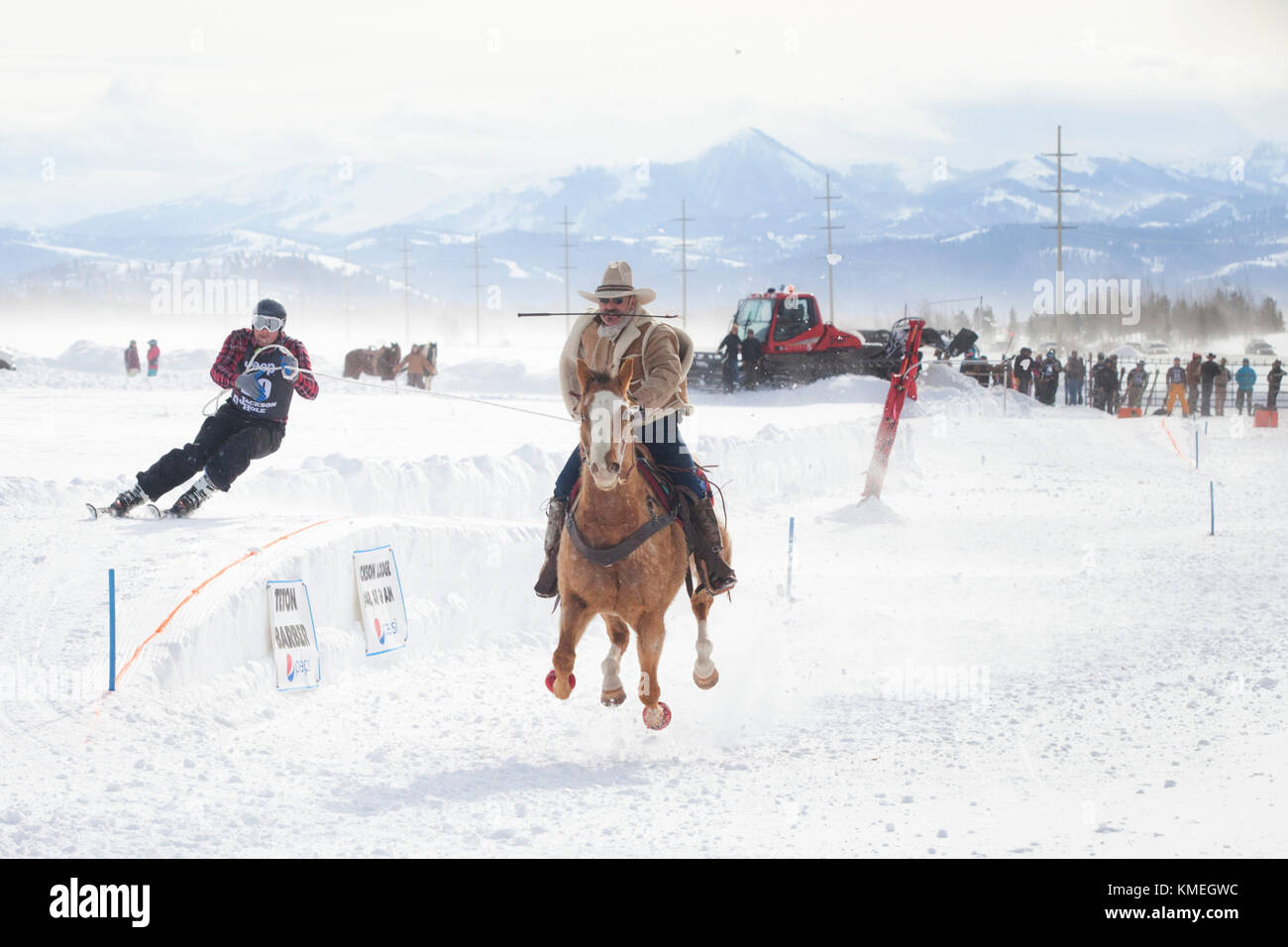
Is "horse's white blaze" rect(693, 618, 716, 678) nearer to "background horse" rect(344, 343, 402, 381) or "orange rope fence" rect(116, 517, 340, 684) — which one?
"orange rope fence" rect(116, 517, 340, 684)

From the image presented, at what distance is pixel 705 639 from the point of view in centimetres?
814

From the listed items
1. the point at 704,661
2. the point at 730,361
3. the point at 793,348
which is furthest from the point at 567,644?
the point at 793,348

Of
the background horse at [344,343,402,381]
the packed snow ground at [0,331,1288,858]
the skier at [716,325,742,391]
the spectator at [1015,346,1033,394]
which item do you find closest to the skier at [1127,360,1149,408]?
the spectator at [1015,346,1033,394]

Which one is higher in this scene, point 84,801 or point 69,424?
point 69,424

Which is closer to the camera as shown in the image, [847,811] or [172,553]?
[847,811]

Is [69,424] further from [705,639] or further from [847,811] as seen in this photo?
[847,811]

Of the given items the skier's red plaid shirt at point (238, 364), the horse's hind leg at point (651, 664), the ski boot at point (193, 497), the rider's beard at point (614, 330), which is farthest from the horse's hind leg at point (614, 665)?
the ski boot at point (193, 497)

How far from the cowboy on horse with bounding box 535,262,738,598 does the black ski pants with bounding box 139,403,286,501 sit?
130 inches

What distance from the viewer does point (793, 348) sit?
31922 millimetres

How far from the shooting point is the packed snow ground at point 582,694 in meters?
6.15

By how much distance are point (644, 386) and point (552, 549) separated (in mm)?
1339

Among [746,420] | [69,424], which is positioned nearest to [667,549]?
[69,424]

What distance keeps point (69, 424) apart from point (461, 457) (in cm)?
764

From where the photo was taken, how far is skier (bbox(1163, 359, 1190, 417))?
111ft
